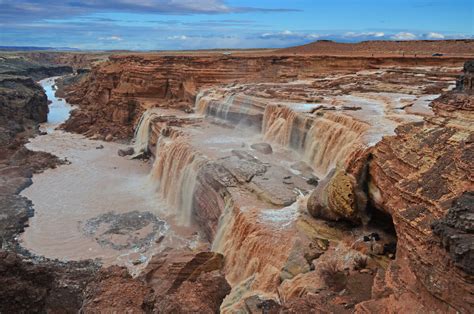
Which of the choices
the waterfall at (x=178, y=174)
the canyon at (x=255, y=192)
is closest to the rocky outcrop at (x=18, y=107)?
the canyon at (x=255, y=192)

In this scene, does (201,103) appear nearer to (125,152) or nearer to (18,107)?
(125,152)

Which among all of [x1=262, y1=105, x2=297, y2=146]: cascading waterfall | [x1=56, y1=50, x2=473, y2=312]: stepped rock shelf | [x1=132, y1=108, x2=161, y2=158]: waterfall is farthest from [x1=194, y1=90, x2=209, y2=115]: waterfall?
[x1=262, y1=105, x2=297, y2=146]: cascading waterfall

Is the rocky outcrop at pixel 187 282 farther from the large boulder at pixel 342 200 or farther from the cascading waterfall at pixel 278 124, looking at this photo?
the cascading waterfall at pixel 278 124

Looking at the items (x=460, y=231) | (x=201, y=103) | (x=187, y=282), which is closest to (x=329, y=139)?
(x=187, y=282)

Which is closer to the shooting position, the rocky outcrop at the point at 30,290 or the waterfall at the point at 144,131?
the rocky outcrop at the point at 30,290

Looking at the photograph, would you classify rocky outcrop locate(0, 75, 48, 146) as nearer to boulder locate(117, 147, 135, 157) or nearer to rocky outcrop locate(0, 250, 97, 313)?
boulder locate(117, 147, 135, 157)
